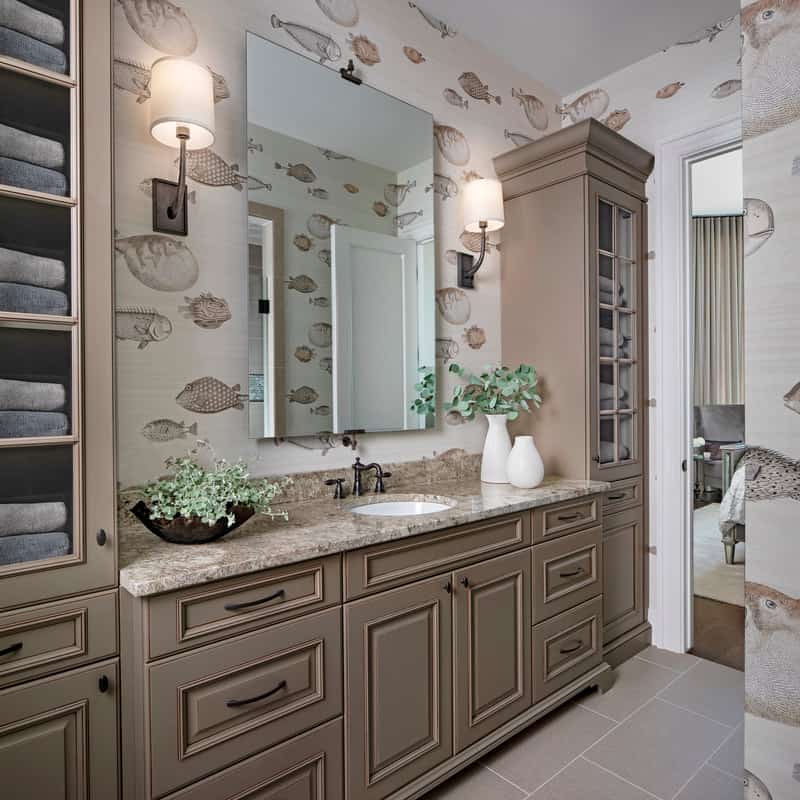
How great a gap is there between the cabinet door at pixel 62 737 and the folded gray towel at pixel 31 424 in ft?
1.67

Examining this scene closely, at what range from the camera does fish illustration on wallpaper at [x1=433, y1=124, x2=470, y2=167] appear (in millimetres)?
2518

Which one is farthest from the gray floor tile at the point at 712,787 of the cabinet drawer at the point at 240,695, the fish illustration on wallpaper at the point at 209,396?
the fish illustration on wallpaper at the point at 209,396

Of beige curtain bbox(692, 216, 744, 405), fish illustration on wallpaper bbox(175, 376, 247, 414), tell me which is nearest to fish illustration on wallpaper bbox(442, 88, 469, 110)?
fish illustration on wallpaper bbox(175, 376, 247, 414)

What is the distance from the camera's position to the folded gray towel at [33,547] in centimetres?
112

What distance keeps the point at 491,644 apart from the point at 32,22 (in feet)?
6.76

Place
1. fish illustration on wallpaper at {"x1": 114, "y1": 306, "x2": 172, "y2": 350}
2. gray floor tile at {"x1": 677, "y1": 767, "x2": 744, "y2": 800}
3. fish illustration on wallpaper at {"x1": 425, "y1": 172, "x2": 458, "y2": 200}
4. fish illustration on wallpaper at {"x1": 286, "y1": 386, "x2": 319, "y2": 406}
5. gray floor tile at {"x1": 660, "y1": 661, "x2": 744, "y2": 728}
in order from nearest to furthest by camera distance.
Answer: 1. fish illustration on wallpaper at {"x1": 114, "y1": 306, "x2": 172, "y2": 350}
2. gray floor tile at {"x1": 677, "y1": 767, "x2": 744, "y2": 800}
3. fish illustration on wallpaper at {"x1": 286, "y1": 386, "x2": 319, "y2": 406}
4. gray floor tile at {"x1": 660, "y1": 661, "x2": 744, "y2": 728}
5. fish illustration on wallpaper at {"x1": 425, "y1": 172, "x2": 458, "y2": 200}

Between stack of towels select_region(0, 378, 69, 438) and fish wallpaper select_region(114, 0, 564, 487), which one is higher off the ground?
fish wallpaper select_region(114, 0, 564, 487)

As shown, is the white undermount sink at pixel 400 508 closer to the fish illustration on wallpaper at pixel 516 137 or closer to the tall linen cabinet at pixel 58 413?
the tall linen cabinet at pixel 58 413

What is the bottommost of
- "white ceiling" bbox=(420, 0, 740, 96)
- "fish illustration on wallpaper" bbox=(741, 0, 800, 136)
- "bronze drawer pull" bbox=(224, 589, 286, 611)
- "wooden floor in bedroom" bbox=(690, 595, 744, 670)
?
"wooden floor in bedroom" bbox=(690, 595, 744, 670)

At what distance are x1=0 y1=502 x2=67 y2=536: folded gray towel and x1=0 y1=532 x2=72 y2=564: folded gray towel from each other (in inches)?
0.5

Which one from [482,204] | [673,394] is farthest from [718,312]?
[482,204]

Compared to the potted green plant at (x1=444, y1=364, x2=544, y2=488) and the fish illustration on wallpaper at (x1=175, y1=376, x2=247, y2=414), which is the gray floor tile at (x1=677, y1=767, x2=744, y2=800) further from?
the fish illustration on wallpaper at (x1=175, y1=376, x2=247, y2=414)

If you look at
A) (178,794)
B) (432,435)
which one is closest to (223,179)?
(432,435)

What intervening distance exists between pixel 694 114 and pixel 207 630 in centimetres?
296
